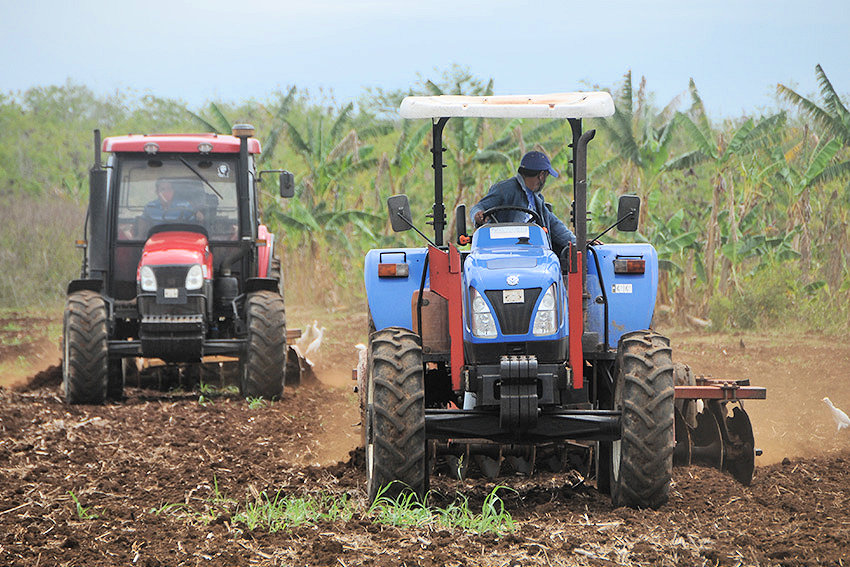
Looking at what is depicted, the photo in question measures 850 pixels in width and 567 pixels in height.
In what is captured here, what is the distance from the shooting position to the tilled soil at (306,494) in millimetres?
4828

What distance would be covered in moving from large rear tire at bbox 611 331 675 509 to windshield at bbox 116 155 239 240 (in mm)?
6214

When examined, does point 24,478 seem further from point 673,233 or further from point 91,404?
point 673,233

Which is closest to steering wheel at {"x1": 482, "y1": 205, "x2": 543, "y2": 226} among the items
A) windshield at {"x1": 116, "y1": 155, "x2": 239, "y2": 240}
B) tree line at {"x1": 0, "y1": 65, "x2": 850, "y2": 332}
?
windshield at {"x1": 116, "y1": 155, "x2": 239, "y2": 240}

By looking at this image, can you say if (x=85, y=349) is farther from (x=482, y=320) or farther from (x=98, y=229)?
(x=482, y=320)

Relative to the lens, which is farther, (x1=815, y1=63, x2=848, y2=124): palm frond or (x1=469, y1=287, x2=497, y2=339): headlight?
(x1=815, y1=63, x2=848, y2=124): palm frond

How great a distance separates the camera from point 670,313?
19.0 m

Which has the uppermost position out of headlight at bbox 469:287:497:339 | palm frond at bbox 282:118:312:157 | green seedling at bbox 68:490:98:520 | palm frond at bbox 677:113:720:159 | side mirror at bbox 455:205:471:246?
palm frond at bbox 282:118:312:157

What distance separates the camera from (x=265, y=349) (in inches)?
403

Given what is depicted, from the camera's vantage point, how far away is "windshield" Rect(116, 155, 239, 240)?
10.8 meters

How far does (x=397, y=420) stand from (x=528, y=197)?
6.56 ft

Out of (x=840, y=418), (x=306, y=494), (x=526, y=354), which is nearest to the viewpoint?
(x=526, y=354)

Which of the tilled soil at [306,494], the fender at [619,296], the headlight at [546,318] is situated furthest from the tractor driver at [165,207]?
the headlight at [546,318]

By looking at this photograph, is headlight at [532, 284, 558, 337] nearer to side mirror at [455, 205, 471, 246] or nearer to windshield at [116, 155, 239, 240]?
side mirror at [455, 205, 471, 246]

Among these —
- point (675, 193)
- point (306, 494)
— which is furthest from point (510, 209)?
point (675, 193)
